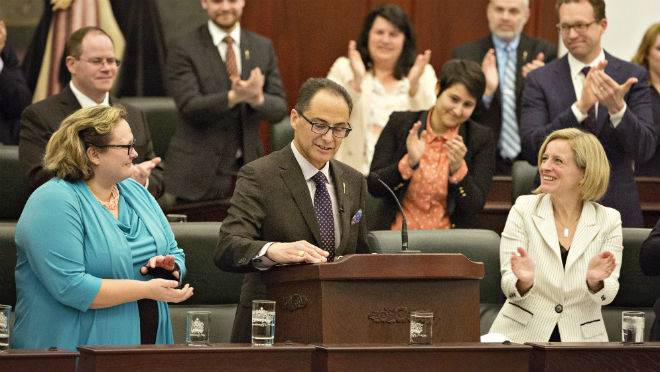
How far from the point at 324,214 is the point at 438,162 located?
4.35 feet

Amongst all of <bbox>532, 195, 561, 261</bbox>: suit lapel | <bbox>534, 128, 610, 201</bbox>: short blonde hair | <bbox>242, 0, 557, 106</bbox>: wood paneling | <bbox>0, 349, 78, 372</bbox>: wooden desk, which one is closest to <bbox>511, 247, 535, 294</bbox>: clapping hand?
<bbox>532, 195, 561, 261</bbox>: suit lapel

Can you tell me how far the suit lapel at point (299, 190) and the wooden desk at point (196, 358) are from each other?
1.71 feet

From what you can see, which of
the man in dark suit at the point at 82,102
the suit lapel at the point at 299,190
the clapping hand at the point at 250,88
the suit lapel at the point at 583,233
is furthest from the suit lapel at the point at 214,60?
the suit lapel at the point at 299,190

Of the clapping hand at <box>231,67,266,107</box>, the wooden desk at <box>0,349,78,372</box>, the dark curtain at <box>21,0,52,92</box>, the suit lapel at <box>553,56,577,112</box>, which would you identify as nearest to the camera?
the wooden desk at <box>0,349,78,372</box>

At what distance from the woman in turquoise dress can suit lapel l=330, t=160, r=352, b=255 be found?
43 cm

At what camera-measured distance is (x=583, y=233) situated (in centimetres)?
416

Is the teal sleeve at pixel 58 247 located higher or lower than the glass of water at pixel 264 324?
higher

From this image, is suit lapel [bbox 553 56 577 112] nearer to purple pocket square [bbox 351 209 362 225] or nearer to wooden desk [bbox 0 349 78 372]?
purple pocket square [bbox 351 209 362 225]

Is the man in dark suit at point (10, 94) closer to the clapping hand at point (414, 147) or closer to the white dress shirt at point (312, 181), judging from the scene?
the clapping hand at point (414, 147)

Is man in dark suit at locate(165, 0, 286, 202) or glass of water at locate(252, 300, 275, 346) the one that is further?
man in dark suit at locate(165, 0, 286, 202)

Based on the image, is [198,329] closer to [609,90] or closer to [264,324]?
[264,324]

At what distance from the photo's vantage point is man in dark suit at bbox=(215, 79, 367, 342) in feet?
11.4

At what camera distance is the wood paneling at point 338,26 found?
269 inches

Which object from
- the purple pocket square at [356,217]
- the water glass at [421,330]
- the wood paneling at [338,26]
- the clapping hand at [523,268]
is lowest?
the water glass at [421,330]
